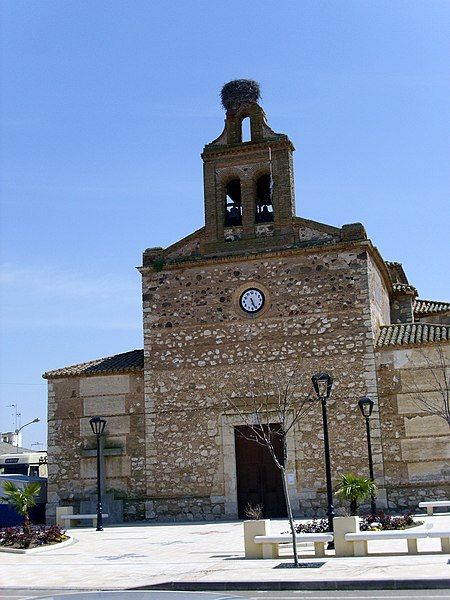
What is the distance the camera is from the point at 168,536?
19.2m

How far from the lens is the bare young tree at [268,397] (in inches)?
901

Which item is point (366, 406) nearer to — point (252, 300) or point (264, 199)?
point (252, 300)

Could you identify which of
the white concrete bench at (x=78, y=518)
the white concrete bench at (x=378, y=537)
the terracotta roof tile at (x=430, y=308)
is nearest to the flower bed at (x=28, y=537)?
the white concrete bench at (x=78, y=518)

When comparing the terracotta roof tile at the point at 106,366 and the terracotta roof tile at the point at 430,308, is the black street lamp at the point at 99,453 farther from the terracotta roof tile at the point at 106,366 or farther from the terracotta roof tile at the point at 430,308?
the terracotta roof tile at the point at 430,308

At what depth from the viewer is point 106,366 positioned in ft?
82.0

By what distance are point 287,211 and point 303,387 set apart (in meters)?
5.18

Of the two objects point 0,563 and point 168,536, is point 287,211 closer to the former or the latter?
point 168,536

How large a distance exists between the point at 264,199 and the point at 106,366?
7006mm

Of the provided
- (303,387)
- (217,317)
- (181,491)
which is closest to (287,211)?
(217,317)

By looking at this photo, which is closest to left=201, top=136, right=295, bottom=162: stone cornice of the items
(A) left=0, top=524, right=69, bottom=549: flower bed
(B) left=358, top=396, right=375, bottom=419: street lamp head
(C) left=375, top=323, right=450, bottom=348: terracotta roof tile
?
(C) left=375, top=323, right=450, bottom=348: terracotta roof tile

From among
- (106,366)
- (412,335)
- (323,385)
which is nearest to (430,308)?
(412,335)

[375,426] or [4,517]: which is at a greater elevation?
[375,426]

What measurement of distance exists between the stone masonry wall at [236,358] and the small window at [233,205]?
1.41m

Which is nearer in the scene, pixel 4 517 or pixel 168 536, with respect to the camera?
pixel 168 536
